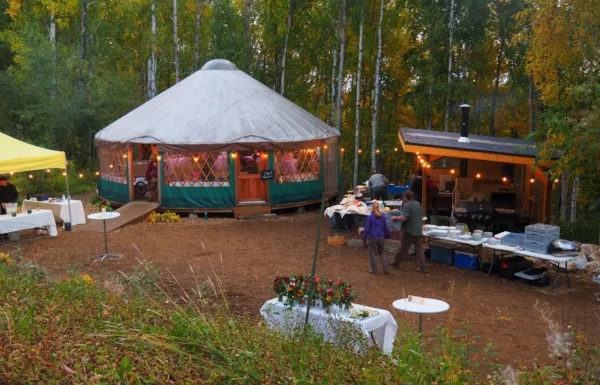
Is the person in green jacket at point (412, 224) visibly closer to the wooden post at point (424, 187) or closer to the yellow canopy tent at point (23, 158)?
the wooden post at point (424, 187)

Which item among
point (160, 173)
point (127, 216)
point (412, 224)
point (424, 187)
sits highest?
point (160, 173)

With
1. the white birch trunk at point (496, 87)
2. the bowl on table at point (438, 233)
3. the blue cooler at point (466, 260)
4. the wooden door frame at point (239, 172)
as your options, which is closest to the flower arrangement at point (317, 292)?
the bowl on table at point (438, 233)

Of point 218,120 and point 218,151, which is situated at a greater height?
point 218,120

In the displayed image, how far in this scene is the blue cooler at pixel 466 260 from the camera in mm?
9523

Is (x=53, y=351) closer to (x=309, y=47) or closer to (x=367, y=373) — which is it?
(x=367, y=373)

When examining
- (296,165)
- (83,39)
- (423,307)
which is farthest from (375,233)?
(83,39)

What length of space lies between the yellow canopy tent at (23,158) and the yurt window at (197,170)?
3230mm

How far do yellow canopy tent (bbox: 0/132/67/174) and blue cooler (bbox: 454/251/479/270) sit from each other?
7.25 metres

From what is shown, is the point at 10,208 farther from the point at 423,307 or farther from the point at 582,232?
the point at 582,232

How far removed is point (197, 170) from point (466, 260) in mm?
7068

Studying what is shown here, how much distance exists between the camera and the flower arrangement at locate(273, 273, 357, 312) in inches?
213

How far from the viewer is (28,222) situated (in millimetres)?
11242

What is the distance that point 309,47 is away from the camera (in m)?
24.8

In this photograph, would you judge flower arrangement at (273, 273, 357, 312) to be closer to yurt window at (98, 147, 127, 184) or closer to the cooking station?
the cooking station
